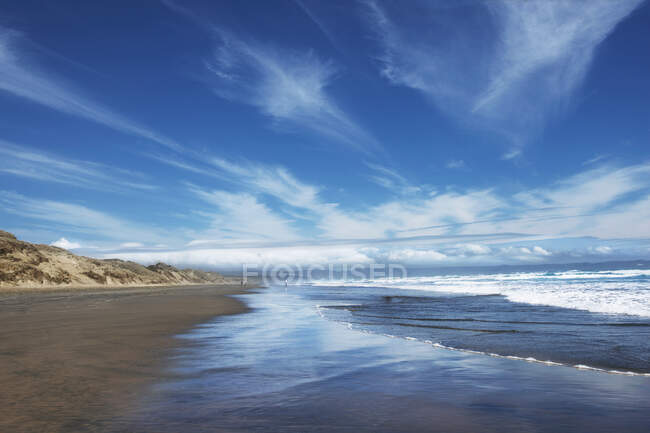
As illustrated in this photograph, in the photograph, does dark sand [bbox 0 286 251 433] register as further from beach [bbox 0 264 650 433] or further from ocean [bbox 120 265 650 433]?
ocean [bbox 120 265 650 433]

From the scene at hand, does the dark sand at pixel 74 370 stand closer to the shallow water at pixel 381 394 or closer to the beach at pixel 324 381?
the beach at pixel 324 381

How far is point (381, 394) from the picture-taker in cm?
571

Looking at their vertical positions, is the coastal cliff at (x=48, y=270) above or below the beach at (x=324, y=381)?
above

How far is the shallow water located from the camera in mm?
4508

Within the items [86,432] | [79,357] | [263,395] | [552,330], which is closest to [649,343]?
[552,330]

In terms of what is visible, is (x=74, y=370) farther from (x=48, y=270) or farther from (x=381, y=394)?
(x=48, y=270)

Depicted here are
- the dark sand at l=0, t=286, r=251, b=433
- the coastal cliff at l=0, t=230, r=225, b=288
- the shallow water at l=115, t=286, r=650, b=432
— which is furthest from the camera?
the coastal cliff at l=0, t=230, r=225, b=288

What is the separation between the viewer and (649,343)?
9.67m

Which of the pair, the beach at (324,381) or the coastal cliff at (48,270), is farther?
the coastal cliff at (48,270)

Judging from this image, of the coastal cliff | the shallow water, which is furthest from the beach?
the coastal cliff

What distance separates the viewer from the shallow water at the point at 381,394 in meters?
4.51

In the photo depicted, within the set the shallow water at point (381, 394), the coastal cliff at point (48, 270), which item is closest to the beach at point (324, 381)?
the shallow water at point (381, 394)

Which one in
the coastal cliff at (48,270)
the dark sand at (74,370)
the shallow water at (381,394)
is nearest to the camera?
the shallow water at (381,394)

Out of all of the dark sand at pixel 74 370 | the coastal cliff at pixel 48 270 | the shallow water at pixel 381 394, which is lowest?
the dark sand at pixel 74 370
